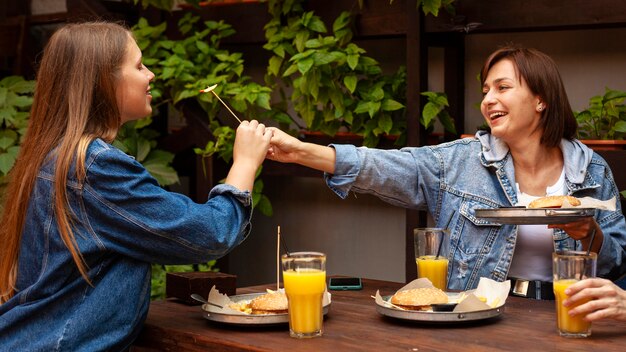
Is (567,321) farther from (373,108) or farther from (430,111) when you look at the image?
(373,108)

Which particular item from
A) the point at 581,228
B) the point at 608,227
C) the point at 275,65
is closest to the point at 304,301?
the point at 581,228

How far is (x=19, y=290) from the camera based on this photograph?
2150 millimetres

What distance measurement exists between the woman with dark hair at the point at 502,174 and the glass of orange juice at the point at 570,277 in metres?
0.72

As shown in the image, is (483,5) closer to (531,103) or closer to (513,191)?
(531,103)

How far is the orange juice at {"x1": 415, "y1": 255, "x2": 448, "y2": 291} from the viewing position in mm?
2432

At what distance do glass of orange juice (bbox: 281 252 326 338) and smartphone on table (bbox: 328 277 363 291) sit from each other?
589mm

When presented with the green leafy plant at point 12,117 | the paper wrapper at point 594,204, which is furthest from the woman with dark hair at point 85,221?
the green leafy plant at point 12,117

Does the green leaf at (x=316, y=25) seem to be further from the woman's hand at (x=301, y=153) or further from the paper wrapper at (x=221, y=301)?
the paper wrapper at (x=221, y=301)

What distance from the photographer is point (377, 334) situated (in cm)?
204

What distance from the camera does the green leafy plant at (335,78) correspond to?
3969mm

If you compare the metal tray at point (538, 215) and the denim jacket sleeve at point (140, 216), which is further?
the metal tray at point (538, 215)

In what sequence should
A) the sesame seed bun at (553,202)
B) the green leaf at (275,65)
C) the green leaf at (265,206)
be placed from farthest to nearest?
the green leaf at (265,206) → the green leaf at (275,65) → the sesame seed bun at (553,202)

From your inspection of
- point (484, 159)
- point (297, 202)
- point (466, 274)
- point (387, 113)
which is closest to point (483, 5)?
point (387, 113)

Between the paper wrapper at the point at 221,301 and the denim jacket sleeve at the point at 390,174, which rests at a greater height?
the denim jacket sleeve at the point at 390,174
